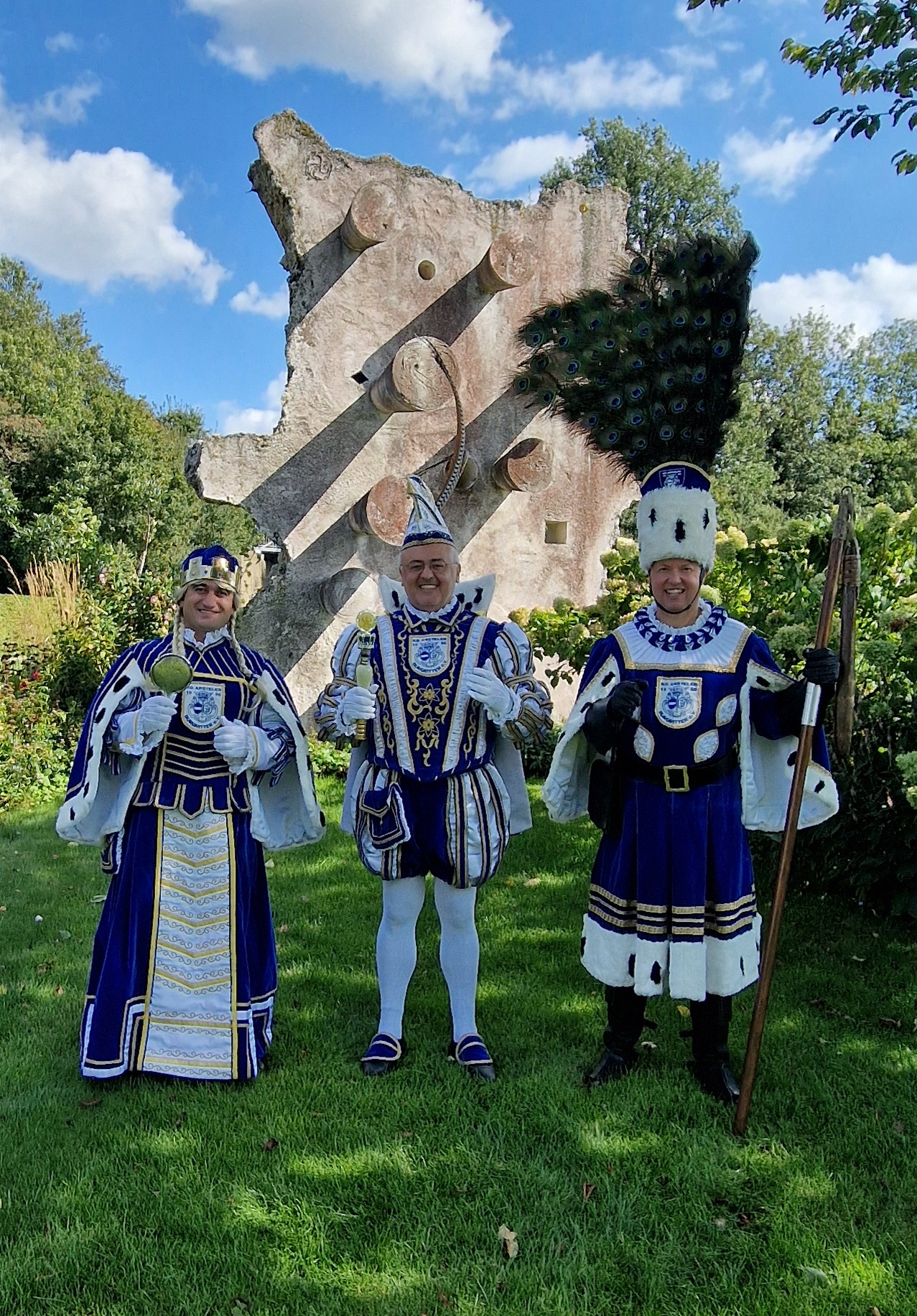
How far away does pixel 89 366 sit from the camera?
31.2m

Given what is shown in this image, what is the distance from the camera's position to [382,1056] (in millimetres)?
3598

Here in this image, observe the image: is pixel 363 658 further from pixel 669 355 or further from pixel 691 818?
pixel 669 355

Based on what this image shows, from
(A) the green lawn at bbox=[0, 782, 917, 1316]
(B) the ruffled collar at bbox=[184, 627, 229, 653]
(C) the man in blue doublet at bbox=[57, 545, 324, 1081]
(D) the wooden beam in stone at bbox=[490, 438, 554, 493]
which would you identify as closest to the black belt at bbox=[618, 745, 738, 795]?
(A) the green lawn at bbox=[0, 782, 917, 1316]

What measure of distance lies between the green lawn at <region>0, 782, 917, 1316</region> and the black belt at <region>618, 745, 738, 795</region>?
1.18 meters

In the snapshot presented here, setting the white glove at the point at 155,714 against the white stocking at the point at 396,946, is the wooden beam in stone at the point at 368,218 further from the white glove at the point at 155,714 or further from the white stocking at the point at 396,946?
the white stocking at the point at 396,946

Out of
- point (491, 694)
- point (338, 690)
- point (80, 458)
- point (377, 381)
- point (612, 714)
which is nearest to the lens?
point (612, 714)

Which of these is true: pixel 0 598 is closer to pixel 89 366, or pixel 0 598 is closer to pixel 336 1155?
pixel 336 1155

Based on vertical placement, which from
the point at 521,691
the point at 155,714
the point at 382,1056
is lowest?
the point at 382,1056

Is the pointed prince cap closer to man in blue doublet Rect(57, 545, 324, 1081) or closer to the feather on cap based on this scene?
man in blue doublet Rect(57, 545, 324, 1081)

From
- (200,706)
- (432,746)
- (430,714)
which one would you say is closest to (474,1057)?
(432,746)

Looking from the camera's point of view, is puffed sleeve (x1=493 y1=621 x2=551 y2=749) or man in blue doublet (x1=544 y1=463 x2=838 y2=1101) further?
puffed sleeve (x1=493 y1=621 x2=551 y2=749)

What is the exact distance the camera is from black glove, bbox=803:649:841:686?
2.98 m

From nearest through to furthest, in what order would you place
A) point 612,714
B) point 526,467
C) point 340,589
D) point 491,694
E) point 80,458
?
1. point 612,714
2. point 491,694
3. point 340,589
4. point 526,467
5. point 80,458

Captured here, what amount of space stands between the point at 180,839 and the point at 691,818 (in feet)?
6.23
